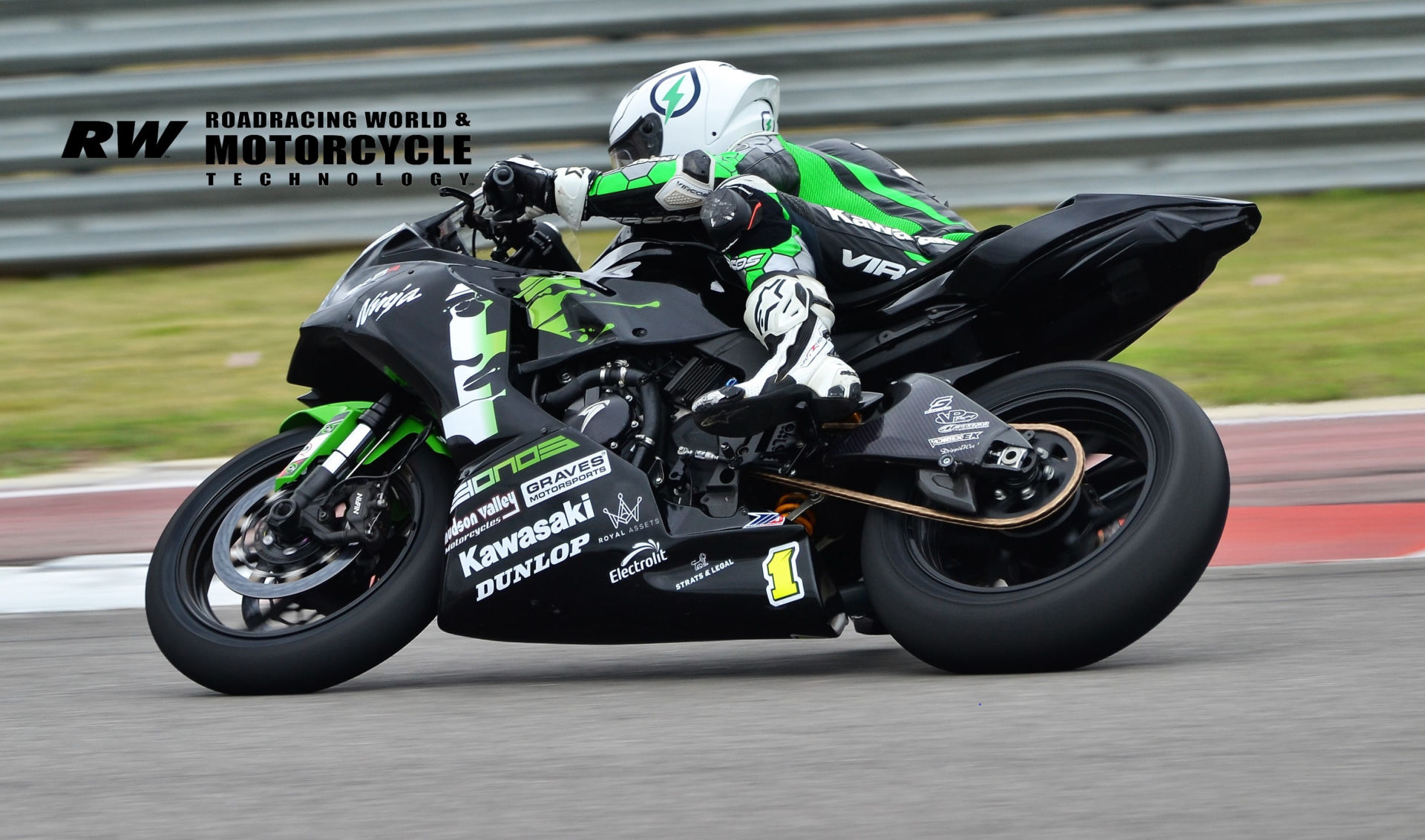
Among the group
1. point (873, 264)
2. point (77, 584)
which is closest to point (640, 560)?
point (873, 264)

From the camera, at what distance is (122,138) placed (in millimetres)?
9836

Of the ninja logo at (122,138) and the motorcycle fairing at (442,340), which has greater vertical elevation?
the ninja logo at (122,138)

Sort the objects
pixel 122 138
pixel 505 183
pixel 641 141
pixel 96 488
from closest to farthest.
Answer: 1. pixel 505 183
2. pixel 641 141
3. pixel 96 488
4. pixel 122 138

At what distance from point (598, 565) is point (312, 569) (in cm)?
69

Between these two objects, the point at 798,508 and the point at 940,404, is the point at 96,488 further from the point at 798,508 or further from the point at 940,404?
the point at 940,404

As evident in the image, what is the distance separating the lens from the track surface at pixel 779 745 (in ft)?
8.20

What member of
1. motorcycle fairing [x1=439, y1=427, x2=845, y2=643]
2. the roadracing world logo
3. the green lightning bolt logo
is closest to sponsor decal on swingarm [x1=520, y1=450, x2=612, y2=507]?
motorcycle fairing [x1=439, y1=427, x2=845, y2=643]

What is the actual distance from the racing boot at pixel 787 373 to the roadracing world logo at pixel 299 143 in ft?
20.9

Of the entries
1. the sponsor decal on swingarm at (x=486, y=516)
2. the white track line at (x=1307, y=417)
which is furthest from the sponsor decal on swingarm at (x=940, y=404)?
the white track line at (x=1307, y=417)

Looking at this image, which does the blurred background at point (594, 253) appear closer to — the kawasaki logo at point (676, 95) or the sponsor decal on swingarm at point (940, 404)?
the sponsor decal on swingarm at point (940, 404)

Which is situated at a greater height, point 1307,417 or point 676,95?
point 676,95

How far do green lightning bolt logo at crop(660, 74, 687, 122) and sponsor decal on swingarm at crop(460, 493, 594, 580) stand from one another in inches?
39.2

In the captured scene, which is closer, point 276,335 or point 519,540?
point 519,540

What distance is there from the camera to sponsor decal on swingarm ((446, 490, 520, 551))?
3.71 m
